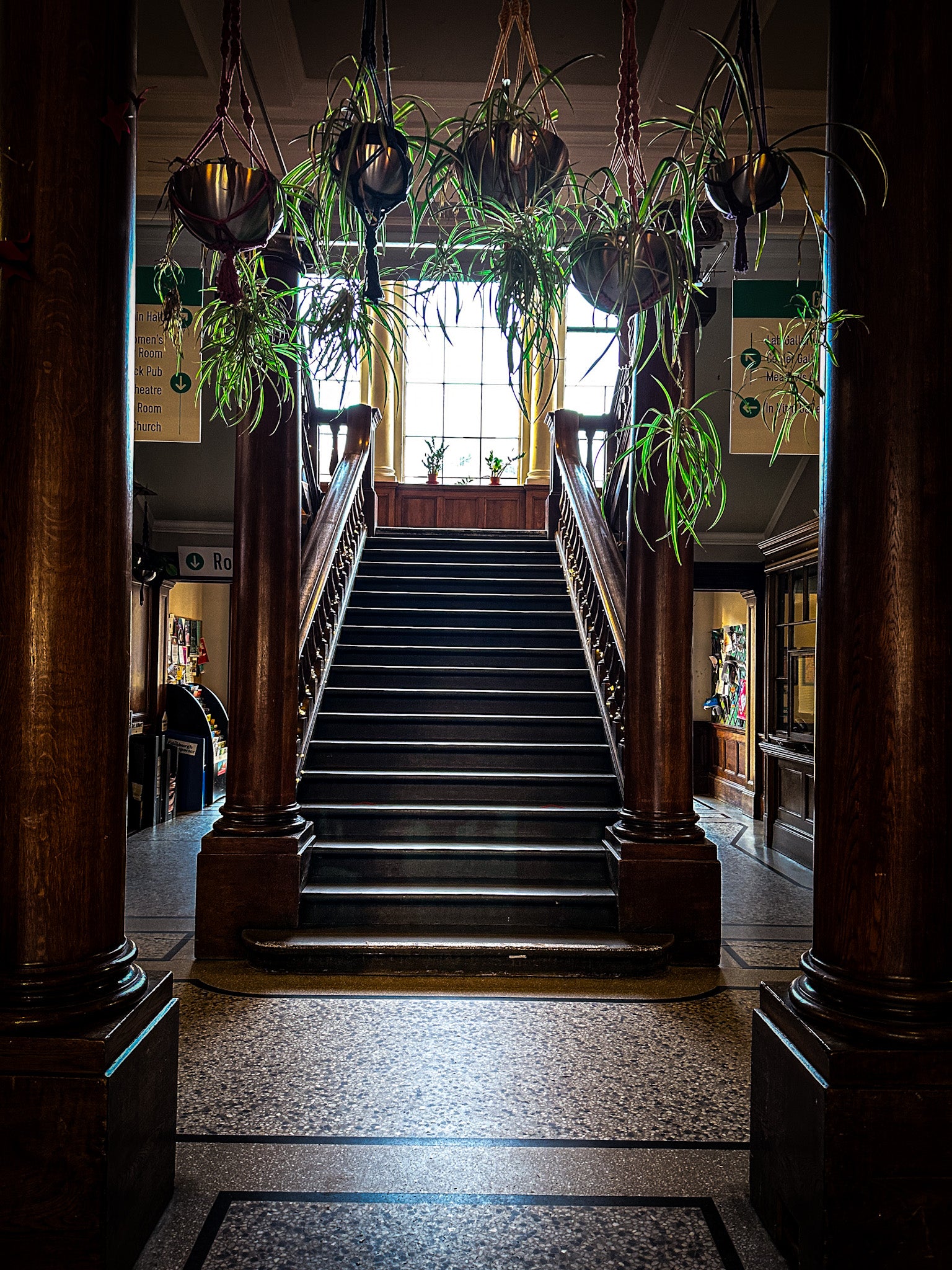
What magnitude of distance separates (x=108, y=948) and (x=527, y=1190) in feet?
3.21

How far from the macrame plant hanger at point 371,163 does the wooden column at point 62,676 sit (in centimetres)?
47

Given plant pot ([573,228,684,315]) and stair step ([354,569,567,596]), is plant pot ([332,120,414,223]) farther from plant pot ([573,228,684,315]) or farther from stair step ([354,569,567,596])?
stair step ([354,569,567,596])

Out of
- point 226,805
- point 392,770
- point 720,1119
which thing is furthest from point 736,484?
point 720,1119

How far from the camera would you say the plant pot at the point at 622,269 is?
1.76 m

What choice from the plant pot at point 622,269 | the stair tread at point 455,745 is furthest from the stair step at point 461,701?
the plant pot at point 622,269

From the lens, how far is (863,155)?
5.63 ft

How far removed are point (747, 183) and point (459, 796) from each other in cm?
319

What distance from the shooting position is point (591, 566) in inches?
217

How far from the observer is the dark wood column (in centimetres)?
359

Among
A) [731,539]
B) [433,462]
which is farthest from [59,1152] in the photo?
[433,462]

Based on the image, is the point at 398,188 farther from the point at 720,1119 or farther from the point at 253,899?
the point at 253,899

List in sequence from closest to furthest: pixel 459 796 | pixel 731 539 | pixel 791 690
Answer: pixel 459 796, pixel 791 690, pixel 731 539

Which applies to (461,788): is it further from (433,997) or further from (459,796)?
(433,997)

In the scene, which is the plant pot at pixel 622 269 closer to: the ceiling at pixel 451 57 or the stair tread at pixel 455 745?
the ceiling at pixel 451 57
